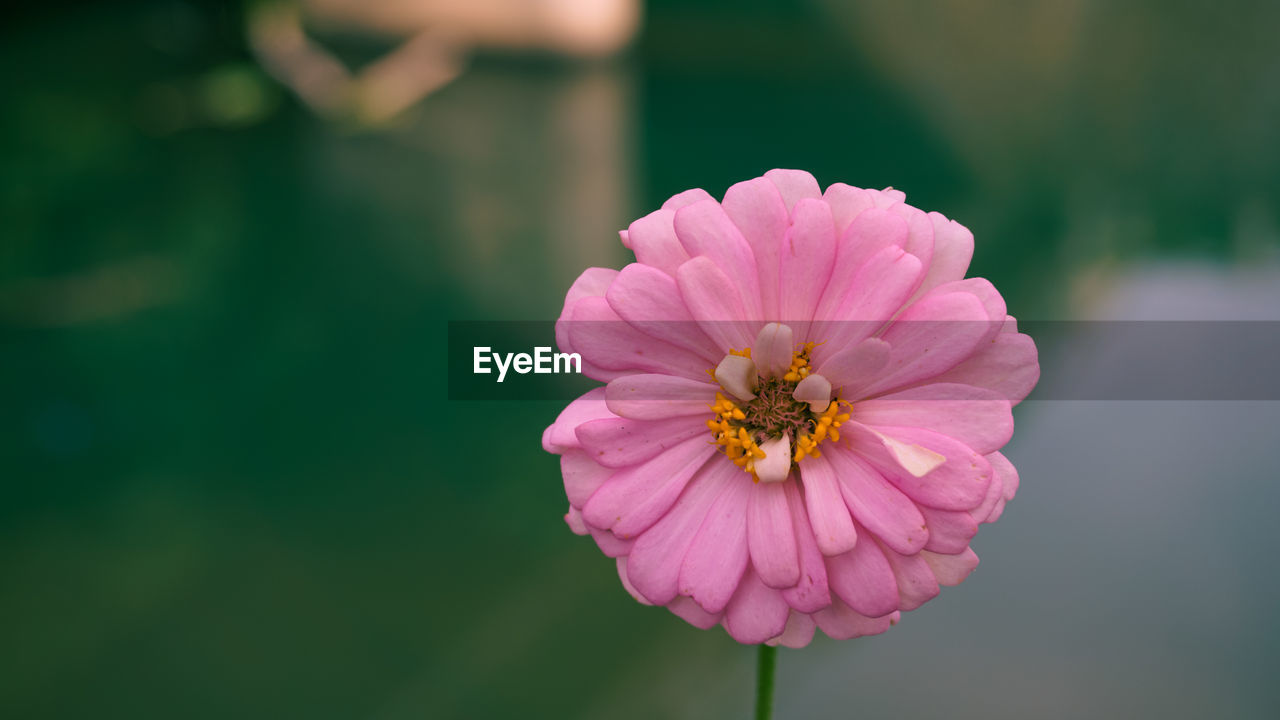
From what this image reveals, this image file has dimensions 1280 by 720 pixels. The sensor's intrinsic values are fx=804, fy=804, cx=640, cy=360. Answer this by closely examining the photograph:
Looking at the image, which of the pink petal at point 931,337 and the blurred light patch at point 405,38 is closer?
the pink petal at point 931,337

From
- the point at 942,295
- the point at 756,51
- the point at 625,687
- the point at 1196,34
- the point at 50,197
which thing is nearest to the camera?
the point at 942,295

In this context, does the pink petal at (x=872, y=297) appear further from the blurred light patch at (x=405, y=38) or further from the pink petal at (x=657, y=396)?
the blurred light patch at (x=405, y=38)

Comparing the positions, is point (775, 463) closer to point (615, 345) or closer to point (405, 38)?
point (615, 345)

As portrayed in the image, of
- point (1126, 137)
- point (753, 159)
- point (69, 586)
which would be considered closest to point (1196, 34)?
point (1126, 137)

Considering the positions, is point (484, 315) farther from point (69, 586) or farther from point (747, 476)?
point (747, 476)

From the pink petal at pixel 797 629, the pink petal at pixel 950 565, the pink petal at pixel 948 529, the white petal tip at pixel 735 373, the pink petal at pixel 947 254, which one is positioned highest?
the pink petal at pixel 947 254

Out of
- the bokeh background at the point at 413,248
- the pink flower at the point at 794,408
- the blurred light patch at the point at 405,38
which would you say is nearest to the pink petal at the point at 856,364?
the pink flower at the point at 794,408
